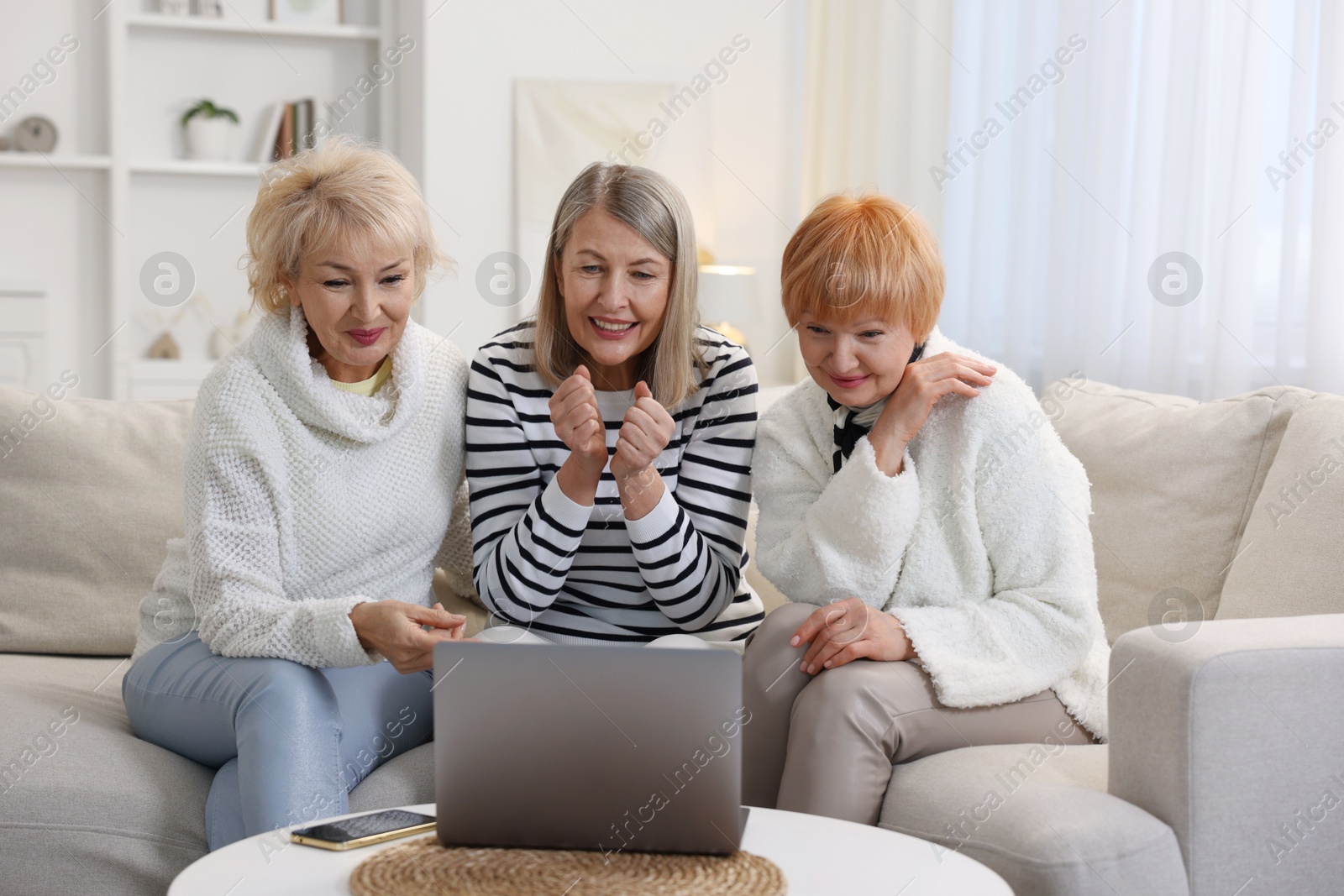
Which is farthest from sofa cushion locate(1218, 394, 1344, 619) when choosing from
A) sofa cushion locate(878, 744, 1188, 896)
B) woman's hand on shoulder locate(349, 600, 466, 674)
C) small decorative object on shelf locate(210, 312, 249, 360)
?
small decorative object on shelf locate(210, 312, 249, 360)

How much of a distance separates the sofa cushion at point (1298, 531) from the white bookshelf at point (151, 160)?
3.17 metres

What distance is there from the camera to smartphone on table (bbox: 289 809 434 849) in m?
1.10

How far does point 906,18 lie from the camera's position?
148 inches

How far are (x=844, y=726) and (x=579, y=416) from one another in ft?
1.65

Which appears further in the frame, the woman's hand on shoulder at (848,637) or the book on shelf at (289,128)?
the book on shelf at (289,128)

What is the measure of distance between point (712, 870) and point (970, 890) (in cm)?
22

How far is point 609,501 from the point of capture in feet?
5.71

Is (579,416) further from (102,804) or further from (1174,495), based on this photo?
(1174,495)

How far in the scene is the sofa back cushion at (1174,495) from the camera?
5.78 feet

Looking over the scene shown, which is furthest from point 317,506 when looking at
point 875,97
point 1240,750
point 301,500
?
point 875,97

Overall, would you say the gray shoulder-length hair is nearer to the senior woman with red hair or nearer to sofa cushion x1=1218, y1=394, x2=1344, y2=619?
the senior woman with red hair

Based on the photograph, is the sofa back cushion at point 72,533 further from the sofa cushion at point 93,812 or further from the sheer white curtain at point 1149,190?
the sheer white curtain at point 1149,190

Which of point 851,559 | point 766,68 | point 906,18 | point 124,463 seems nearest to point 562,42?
point 766,68

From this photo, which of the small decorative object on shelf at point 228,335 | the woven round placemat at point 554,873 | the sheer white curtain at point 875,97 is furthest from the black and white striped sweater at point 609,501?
the small decorative object on shelf at point 228,335
